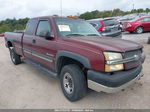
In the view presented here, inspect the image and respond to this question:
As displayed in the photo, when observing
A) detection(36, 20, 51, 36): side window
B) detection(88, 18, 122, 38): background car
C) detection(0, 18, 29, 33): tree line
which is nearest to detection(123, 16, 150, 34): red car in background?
detection(88, 18, 122, 38): background car

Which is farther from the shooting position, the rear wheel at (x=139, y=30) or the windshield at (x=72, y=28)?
the rear wheel at (x=139, y=30)

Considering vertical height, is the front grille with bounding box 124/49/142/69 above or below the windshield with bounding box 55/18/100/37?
below

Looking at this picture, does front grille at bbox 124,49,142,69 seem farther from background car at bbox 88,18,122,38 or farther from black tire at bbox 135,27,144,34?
black tire at bbox 135,27,144,34

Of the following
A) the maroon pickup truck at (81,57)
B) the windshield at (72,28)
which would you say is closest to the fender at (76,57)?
the maroon pickup truck at (81,57)

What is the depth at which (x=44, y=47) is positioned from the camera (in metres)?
3.35

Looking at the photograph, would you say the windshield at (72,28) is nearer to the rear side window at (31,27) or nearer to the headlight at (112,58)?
the rear side window at (31,27)

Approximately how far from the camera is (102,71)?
2252 millimetres

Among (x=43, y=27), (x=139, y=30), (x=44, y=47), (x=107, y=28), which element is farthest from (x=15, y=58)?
(x=139, y=30)

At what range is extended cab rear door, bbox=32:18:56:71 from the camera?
10.3 feet

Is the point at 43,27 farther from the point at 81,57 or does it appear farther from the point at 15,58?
the point at 15,58

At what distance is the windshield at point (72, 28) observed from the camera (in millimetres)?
3181

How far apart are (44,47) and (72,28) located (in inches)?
34.8

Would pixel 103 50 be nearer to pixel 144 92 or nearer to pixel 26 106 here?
pixel 144 92

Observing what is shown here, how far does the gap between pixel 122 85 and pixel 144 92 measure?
3.86 feet
